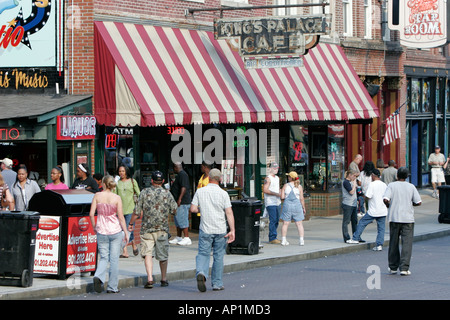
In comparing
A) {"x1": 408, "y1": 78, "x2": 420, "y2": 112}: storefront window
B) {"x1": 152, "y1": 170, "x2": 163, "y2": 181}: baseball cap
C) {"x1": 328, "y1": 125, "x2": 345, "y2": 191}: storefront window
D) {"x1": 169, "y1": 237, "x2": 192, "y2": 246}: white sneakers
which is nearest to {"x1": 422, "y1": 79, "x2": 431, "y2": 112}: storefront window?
{"x1": 408, "y1": 78, "x2": 420, "y2": 112}: storefront window

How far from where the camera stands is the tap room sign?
19094 mm

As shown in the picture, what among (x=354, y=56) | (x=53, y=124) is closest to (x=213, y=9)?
(x=53, y=124)

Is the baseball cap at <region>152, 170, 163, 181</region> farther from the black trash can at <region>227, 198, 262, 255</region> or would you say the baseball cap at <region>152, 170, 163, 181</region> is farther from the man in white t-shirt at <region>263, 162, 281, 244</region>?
the man in white t-shirt at <region>263, 162, 281, 244</region>

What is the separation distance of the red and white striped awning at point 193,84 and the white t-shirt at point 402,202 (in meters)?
5.33

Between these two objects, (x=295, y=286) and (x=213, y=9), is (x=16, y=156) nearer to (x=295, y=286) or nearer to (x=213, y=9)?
(x=213, y=9)

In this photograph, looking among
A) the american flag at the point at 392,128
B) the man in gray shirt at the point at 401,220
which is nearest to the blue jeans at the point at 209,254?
the man in gray shirt at the point at 401,220

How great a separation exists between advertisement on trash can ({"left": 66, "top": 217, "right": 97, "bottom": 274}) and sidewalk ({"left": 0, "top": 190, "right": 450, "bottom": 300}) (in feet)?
0.64

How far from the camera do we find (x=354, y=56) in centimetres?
2775

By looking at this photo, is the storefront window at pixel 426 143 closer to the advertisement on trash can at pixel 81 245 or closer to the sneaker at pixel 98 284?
the advertisement on trash can at pixel 81 245

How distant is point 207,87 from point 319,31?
8.95 feet

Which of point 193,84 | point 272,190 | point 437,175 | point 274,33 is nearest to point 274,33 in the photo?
point 274,33

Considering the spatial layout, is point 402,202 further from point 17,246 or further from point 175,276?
point 17,246

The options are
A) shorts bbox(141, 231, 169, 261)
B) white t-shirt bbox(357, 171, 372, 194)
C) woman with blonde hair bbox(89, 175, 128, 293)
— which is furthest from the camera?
white t-shirt bbox(357, 171, 372, 194)

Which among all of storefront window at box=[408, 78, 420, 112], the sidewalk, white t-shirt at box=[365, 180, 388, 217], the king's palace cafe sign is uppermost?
the king's palace cafe sign
